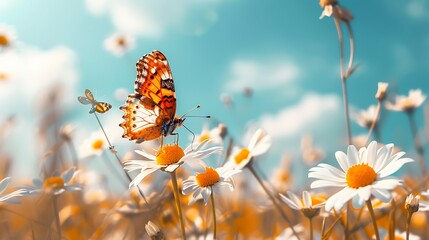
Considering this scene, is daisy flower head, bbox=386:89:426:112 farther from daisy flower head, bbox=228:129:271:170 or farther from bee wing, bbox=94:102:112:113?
bee wing, bbox=94:102:112:113

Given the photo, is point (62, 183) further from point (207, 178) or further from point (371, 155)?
point (371, 155)

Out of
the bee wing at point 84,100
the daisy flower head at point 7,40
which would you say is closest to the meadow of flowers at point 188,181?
the bee wing at point 84,100

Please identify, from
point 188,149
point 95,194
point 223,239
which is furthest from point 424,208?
point 95,194

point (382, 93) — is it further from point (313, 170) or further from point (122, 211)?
point (122, 211)

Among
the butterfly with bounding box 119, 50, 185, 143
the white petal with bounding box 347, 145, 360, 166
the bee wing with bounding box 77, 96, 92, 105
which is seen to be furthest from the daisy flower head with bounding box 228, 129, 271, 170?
the bee wing with bounding box 77, 96, 92, 105

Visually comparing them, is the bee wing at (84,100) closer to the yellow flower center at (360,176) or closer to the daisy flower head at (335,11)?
the yellow flower center at (360,176)
